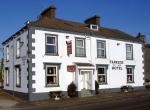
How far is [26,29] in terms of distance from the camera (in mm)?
24250

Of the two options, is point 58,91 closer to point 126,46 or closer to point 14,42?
point 14,42

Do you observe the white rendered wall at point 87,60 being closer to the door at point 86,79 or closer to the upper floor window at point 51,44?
the upper floor window at point 51,44

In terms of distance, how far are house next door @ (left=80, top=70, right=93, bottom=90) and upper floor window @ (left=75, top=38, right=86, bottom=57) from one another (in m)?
1.81

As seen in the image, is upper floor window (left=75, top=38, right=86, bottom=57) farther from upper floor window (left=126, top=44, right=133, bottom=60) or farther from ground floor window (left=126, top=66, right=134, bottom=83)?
ground floor window (left=126, top=66, right=134, bottom=83)

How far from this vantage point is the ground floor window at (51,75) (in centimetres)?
2447

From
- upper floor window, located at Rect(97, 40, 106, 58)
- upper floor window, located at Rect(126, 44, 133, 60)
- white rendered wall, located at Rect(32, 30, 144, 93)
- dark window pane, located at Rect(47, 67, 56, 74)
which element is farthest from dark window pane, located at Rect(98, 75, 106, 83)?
dark window pane, located at Rect(47, 67, 56, 74)

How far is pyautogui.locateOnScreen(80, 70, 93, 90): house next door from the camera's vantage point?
88.4 ft

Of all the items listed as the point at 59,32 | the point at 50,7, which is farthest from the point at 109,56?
the point at 50,7

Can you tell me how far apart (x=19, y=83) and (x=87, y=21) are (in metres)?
13.9

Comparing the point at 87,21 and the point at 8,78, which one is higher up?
the point at 87,21

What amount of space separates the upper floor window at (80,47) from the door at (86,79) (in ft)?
5.95

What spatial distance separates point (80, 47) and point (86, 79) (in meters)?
3.41

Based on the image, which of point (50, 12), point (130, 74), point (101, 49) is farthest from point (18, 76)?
point (130, 74)

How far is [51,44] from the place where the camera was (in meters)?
25.0
